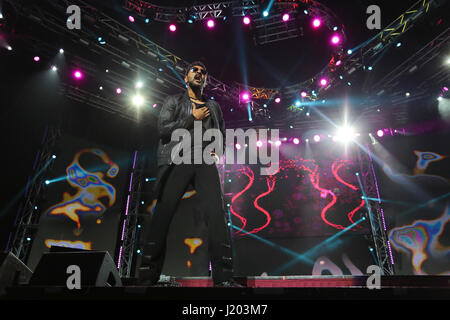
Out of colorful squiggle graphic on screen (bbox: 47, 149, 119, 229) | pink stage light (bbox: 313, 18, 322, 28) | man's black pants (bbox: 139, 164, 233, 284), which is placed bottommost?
man's black pants (bbox: 139, 164, 233, 284)

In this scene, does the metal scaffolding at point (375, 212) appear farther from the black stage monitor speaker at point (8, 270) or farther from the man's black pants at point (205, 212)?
the black stage monitor speaker at point (8, 270)

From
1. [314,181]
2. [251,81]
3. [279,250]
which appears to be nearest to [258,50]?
[251,81]

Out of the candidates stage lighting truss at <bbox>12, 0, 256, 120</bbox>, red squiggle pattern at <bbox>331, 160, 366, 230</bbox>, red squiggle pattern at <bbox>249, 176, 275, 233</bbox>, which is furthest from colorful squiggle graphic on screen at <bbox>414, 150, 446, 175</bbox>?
stage lighting truss at <bbox>12, 0, 256, 120</bbox>

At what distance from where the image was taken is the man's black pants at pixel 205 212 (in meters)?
1.99

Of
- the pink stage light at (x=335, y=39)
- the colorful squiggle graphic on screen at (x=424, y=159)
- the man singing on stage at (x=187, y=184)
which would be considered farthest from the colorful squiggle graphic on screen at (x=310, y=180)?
the man singing on stage at (x=187, y=184)

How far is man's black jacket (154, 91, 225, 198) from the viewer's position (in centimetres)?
229

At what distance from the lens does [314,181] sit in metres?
9.43

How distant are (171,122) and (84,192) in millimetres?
7039

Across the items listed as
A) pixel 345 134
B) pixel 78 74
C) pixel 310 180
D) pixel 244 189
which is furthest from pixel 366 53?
pixel 78 74

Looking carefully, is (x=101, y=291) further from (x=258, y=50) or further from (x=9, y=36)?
(x=258, y=50)

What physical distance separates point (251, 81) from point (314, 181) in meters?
4.22

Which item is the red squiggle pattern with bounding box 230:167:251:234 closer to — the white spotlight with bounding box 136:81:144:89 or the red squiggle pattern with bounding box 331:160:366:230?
the red squiggle pattern with bounding box 331:160:366:230

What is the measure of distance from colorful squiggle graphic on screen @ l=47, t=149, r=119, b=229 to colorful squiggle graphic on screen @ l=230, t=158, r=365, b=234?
4.34 metres

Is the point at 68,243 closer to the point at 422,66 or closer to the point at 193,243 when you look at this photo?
the point at 193,243
